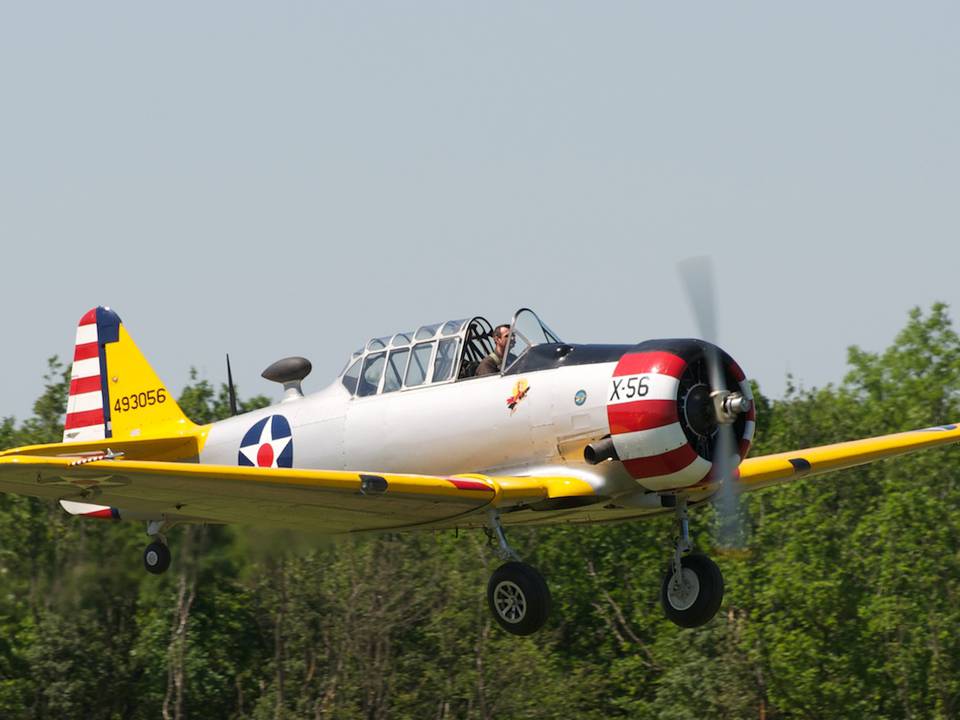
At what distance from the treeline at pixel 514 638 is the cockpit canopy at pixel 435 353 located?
17061 millimetres

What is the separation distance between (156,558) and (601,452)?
5.95 meters

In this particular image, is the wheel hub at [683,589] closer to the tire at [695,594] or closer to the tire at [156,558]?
the tire at [695,594]

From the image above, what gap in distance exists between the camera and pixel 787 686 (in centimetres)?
3447

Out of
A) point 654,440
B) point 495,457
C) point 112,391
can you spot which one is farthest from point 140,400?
point 654,440

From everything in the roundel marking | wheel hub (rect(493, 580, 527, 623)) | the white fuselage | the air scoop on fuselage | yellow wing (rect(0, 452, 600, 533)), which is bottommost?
wheel hub (rect(493, 580, 527, 623))

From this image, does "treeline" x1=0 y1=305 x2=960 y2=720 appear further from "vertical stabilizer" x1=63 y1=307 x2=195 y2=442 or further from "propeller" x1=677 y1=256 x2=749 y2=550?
"propeller" x1=677 y1=256 x2=749 y2=550

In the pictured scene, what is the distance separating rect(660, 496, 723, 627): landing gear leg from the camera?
13.6m

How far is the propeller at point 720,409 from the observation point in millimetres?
12984

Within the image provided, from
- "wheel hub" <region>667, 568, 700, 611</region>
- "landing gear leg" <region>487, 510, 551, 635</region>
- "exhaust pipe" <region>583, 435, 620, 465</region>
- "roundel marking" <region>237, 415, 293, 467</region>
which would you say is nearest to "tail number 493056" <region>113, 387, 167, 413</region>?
"roundel marking" <region>237, 415, 293, 467</region>

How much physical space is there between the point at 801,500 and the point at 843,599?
10.9ft

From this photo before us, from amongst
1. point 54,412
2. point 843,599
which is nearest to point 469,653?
point 843,599

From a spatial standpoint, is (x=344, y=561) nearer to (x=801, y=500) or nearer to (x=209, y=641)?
(x=209, y=641)

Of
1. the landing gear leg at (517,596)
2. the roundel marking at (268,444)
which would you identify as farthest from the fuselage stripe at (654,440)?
the roundel marking at (268,444)

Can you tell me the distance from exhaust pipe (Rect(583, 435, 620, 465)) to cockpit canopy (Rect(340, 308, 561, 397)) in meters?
1.17
